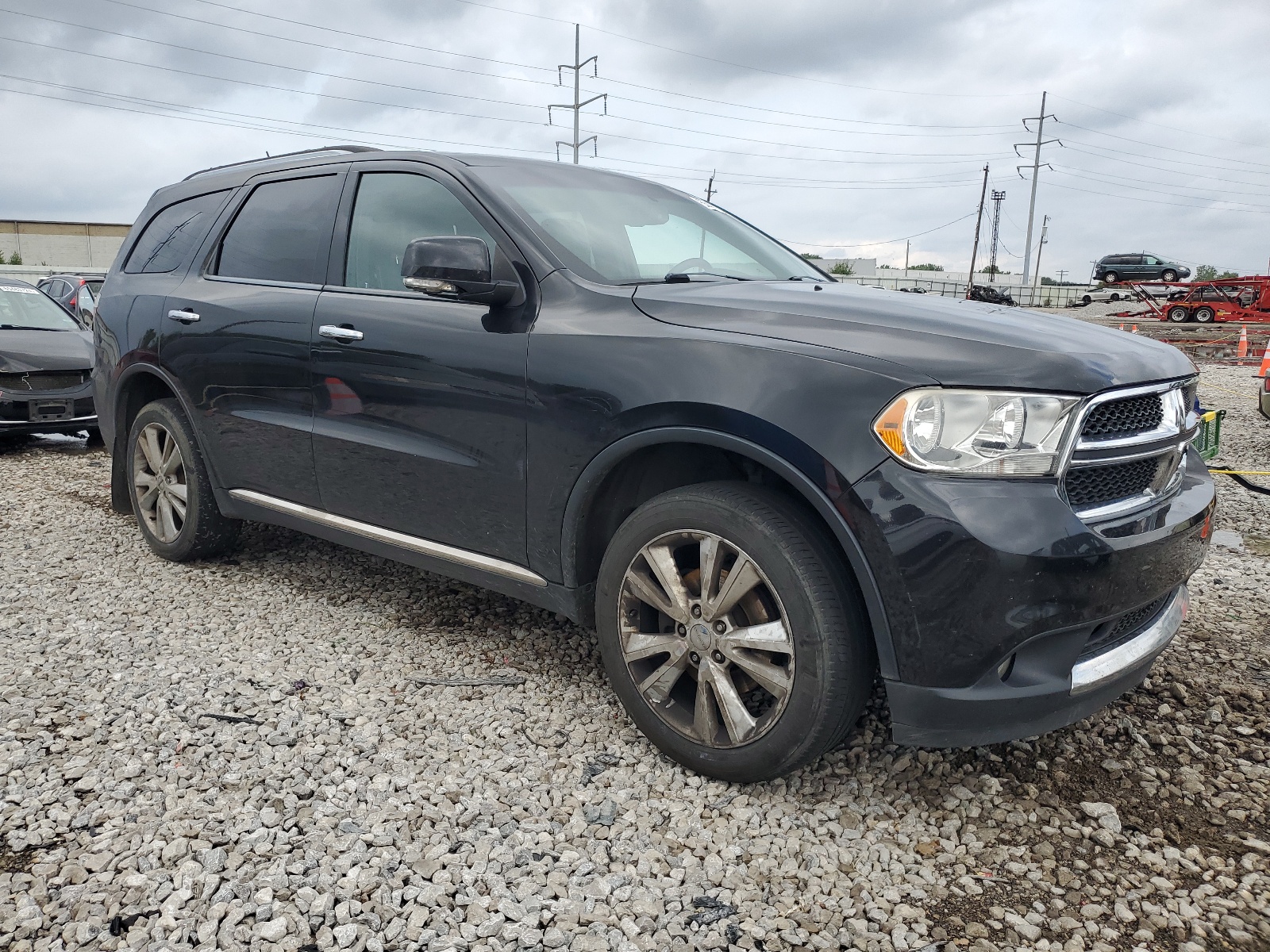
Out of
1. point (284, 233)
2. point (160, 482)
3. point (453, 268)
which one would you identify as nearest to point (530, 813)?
point (453, 268)

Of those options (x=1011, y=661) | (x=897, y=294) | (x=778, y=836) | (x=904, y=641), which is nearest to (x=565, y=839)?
(x=778, y=836)

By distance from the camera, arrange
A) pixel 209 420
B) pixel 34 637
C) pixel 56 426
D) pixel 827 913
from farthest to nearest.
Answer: pixel 56 426, pixel 209 420, pixel 34 637, pixel 827 913

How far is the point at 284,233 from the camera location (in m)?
3.97

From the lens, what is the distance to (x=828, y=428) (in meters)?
2.29

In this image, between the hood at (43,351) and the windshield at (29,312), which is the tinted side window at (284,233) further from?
the windshield at (29,312)

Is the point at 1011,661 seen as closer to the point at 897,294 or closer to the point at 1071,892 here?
the point at 1071,892

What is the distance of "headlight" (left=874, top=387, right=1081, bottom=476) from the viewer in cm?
219

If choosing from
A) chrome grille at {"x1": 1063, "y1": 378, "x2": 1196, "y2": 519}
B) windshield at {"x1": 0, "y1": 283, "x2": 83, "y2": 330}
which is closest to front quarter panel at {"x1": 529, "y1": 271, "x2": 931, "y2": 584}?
chrome grille at {"x1": 1063, "y1": 378, "x2": 1196, "y2": 519}

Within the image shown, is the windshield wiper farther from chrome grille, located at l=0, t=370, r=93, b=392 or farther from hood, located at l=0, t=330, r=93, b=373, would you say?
chrome grille, located at l=0, t=370, r=93, b=392

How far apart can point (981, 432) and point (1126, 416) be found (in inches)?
18.7

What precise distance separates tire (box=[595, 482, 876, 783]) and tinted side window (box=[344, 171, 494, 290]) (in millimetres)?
1349

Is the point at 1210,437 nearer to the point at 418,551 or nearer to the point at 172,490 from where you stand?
the point at 418,551

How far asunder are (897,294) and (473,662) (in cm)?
202

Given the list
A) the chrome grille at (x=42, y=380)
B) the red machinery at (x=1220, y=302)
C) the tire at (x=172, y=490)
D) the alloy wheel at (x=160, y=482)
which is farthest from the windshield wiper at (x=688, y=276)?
the red machinery at (x=1220, y=302)
